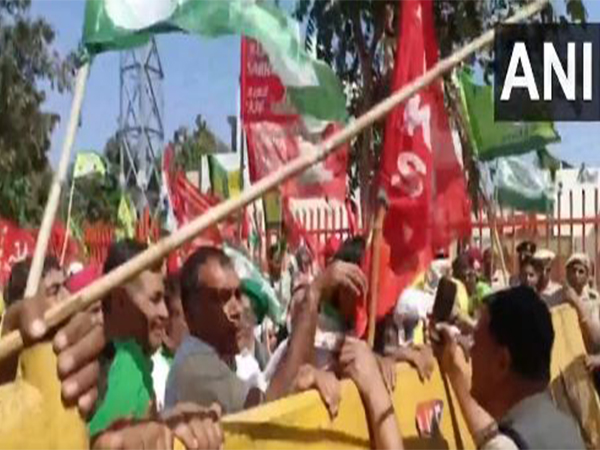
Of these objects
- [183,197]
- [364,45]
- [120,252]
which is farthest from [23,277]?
[183,197]

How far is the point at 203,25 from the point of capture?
4078 mm

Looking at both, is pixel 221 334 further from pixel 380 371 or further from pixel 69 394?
pixel 69 394

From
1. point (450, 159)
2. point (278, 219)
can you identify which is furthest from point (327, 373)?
point (278, 219)

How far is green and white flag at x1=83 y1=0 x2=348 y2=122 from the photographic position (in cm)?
409

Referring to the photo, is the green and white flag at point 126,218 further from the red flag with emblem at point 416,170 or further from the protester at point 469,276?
the red flag with emblem at point 416,170

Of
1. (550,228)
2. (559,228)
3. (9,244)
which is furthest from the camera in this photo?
A: (550,228)

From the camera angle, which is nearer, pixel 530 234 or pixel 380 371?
pixel 380 371

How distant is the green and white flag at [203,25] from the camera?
4086mm

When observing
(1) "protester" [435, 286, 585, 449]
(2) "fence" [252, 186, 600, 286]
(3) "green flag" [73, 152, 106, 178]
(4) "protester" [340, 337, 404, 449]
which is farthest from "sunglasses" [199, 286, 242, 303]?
(3) "green flag" [73, 152, 106, 178]

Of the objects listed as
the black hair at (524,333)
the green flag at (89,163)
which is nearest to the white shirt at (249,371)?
the black hair at (524,333)

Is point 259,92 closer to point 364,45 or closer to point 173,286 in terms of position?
point 364,45

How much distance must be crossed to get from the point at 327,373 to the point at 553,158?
31.9 feet

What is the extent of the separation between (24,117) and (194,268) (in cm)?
2223

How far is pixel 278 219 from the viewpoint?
12.4 meters
